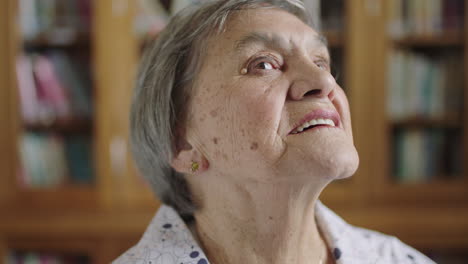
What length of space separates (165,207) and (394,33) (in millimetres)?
1586

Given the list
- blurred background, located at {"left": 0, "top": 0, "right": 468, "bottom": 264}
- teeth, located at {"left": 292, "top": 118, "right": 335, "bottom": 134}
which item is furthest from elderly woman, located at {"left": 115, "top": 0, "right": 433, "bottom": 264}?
blurred background, located at {"left": 0, "top": 0, "right": 468, "bottom": 264}

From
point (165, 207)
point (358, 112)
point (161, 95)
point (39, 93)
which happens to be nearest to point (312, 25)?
point (161, 95)

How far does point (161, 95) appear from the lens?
967 millimetres

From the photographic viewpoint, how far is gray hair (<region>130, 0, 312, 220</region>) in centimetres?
95

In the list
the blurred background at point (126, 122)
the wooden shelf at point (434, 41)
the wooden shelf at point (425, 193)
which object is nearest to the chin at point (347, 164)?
the blurred background at point (126, 122)

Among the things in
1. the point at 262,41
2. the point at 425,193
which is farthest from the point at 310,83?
the point at 425,193

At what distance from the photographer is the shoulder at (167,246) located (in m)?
0.92

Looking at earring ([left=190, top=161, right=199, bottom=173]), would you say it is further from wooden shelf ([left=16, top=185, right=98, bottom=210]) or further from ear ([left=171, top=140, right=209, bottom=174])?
wooden shelf ([left=16, top=185, right=98, bottom=210])

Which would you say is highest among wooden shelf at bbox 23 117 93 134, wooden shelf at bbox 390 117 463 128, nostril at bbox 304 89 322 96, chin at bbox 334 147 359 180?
nostril at bbox 304 89 322 96

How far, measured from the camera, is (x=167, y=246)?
95 cm

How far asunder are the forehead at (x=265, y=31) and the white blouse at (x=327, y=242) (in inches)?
15.1

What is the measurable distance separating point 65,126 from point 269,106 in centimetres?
177

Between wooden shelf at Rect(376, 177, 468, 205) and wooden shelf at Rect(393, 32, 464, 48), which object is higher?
wooden shelf at Rect(393, 32, 464, 48)

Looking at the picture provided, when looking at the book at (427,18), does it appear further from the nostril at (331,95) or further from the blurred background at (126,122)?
the nostril at (331,95)
